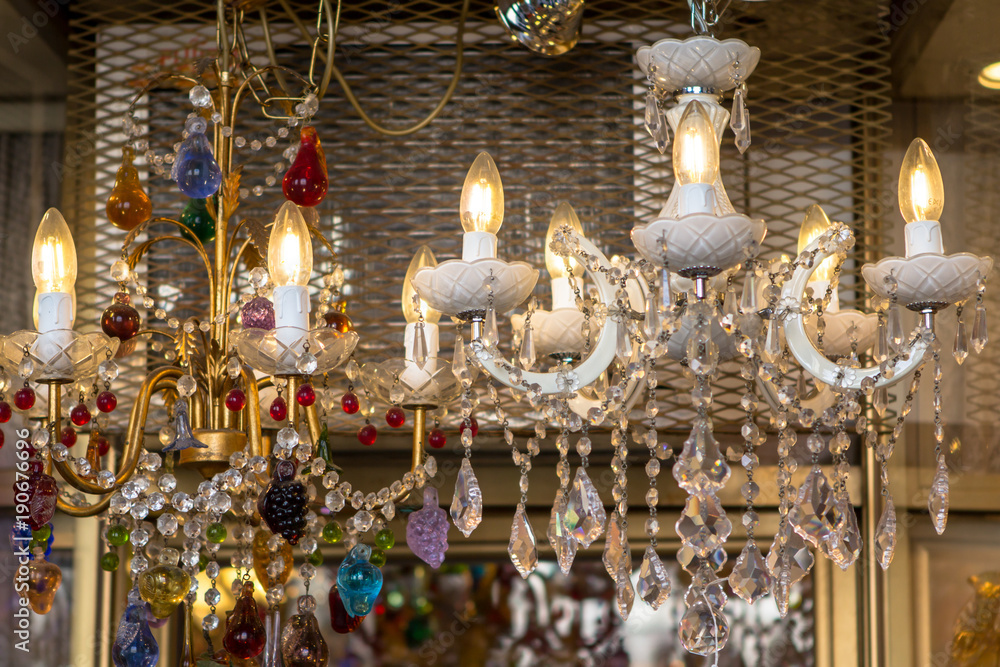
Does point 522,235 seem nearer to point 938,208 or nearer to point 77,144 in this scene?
point 77,144

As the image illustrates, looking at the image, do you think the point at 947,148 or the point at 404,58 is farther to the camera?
the point at 404,58

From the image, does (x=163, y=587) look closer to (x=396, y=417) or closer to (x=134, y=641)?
(x=134, y=641)

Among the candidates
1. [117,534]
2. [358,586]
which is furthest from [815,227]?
[117,534]

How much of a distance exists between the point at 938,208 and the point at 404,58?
1.62 m

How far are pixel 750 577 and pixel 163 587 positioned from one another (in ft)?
2.18

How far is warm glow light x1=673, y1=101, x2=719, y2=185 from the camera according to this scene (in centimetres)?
97

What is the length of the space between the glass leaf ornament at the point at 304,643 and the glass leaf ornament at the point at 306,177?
1.56ft

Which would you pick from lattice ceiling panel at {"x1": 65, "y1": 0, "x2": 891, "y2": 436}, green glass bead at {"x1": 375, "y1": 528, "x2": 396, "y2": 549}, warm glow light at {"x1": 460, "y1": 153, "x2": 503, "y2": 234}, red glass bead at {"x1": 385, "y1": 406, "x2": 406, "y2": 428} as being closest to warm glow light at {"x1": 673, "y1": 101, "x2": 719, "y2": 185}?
warm glow light at {"x1": 460, "y1": 153, "x2": 503, "y2": 234}

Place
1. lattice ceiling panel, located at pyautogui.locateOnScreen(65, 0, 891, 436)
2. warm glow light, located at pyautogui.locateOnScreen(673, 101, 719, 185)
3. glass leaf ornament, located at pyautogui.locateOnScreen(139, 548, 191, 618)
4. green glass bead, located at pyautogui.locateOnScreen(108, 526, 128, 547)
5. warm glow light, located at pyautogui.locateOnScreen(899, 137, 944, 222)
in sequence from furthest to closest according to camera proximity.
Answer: lattice ceiling panel, located at pyautogui.locateOnScreen(65, 0, 891, 436) < green glass bead, located at pyautogui.locateOnScreen(108, 526, 128, 547) < glass leaf ornament, located at pyautogui.locateOnScreen(139, 548, 191, 618) < warm glow light, located at pyautogui.locateOnScreen(899, 137, 944, 222) < warm glow light, located at pyautogui.locateOnScreen(673, 101, 719, 185)

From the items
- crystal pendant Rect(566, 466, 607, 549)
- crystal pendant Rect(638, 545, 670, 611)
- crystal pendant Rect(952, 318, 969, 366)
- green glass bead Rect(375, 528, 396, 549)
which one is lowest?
crystal pendant Rect(638, 545, 670, 611)

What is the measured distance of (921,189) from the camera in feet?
3.53

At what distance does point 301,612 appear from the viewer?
125cm

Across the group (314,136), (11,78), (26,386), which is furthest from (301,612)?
(11,78)

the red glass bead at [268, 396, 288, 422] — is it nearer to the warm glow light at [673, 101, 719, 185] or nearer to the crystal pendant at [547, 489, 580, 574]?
the crystal pendant at [547, 489, 580, 574]
